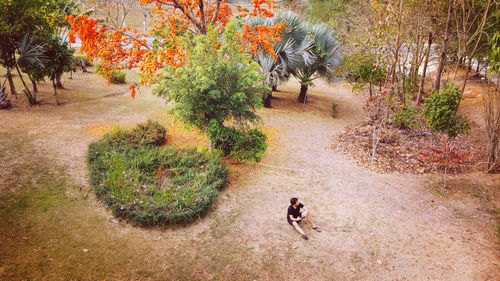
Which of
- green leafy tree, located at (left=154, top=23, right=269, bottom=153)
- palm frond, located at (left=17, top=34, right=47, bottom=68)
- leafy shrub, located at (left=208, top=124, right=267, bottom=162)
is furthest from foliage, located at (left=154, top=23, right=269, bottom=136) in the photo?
palm frond, located at (left=17, top=34, right=47, bottom=68)

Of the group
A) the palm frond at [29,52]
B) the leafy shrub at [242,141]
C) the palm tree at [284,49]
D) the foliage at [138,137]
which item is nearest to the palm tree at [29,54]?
the palm frond at [29,52]

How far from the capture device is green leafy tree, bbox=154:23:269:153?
26.6 feet

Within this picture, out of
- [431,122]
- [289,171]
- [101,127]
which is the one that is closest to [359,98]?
[431,122]

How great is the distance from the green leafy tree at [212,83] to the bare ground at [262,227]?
6.59 ft

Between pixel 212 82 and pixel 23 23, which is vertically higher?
pixel 23 23

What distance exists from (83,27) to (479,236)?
12419 millimetres

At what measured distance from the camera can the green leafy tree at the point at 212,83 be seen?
8094mm

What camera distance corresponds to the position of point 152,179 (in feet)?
24.7

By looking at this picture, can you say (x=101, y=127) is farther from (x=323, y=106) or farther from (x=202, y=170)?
(x=323, y=106)

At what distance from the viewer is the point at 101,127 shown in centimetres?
1148

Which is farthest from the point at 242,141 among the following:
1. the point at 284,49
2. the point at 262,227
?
the point at 284,49

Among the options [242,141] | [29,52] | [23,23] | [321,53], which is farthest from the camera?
[321,53]

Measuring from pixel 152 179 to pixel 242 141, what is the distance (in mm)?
2959

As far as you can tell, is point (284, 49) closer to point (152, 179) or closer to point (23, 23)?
point (152, 179)
